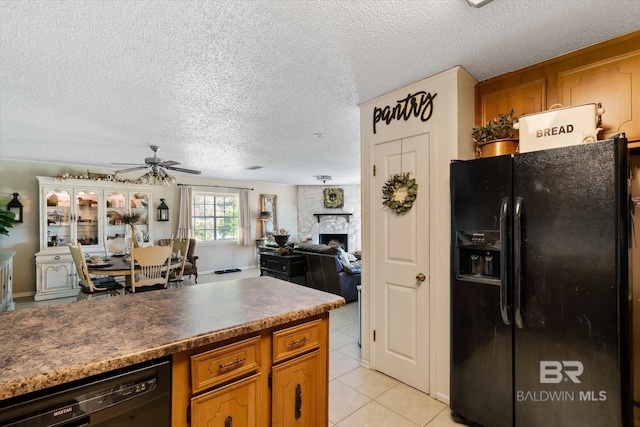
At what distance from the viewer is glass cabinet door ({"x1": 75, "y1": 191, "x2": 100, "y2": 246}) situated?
5555mm

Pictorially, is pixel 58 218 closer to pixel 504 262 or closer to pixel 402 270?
pixel 402 270

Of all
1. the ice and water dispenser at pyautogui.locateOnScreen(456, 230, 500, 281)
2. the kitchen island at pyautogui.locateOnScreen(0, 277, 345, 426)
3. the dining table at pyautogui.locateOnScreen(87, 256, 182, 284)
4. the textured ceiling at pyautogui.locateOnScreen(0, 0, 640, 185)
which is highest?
the textured ceiling at pyautogui.locateOnScreen(0, 0, 640, 185)

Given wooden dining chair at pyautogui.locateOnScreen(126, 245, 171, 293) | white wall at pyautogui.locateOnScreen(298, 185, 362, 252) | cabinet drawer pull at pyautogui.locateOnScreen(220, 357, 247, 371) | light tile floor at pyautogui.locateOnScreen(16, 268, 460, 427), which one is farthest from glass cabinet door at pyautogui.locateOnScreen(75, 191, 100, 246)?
cabinet drawer pull at pyautogui.locateOnScreen(220, 357, 247, 371)

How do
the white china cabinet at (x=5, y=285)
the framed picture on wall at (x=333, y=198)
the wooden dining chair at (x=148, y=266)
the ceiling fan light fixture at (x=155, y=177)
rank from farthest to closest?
the framed picture on wall at (x=333, y=198), the ceiling fan light fixture at (x=155, y=177), the white china cabinet at (x=5, y=285), the wooden dining chair at (x=148, y=266)

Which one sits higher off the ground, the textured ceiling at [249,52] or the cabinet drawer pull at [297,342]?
the textured ceiling at [249,52]

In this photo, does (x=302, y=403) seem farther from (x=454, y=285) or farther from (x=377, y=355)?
(x=377, y=355)

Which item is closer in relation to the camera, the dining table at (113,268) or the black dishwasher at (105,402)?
the black dishwasher at (105,402)

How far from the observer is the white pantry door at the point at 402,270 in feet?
7.57

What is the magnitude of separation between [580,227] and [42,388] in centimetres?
224

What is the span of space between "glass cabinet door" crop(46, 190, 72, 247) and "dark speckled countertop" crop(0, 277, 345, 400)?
204 inches

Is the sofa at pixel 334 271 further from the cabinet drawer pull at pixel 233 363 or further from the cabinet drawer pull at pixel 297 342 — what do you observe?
the cabinet drawer pull at pixel 233 363

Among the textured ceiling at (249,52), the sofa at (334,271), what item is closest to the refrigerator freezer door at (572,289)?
the textured ceiling at (249,52)

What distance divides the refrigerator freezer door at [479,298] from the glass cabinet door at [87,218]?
6.35m

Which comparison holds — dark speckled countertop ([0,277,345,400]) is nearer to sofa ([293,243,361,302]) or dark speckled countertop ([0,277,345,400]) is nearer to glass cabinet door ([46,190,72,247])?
sofa ([293,243,361,302])
